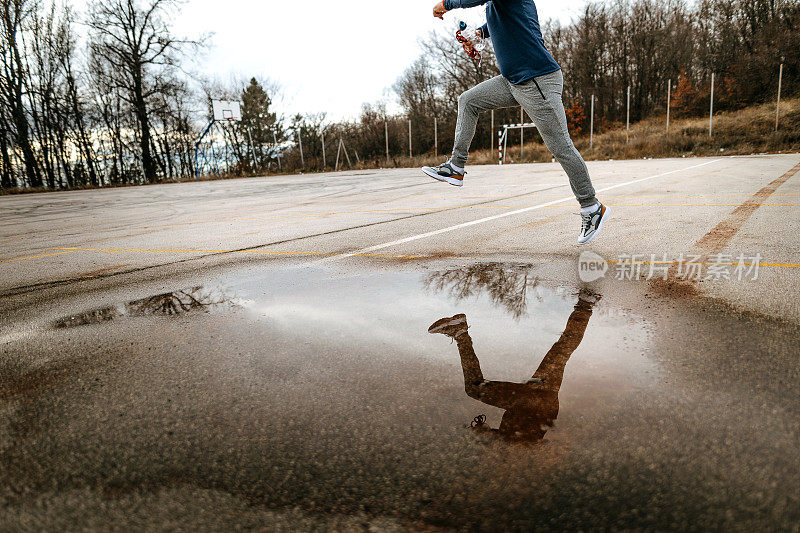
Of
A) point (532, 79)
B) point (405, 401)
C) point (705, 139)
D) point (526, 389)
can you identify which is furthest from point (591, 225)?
point (705, 139)

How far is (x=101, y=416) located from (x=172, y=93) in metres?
34.2

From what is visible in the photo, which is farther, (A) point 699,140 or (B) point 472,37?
(A) point 699,140

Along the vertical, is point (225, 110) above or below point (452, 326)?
above

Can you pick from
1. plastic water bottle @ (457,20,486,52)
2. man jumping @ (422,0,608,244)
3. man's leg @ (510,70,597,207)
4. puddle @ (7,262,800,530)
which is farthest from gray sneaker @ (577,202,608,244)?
plastic water bottle @ (457,20,486,52)

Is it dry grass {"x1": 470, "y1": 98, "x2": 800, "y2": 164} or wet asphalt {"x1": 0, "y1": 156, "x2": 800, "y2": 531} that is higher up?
dry grass {"x1": 470, "y1": 98, "x2": 800, "y2": 164}

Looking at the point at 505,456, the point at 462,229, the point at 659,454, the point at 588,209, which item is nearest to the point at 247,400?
the point at 505,456

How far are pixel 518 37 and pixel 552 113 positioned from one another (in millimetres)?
567

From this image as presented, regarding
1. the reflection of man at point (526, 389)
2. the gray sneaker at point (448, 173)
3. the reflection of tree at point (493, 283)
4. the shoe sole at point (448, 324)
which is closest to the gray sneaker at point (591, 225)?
the reflection of tree at point (493, 283)

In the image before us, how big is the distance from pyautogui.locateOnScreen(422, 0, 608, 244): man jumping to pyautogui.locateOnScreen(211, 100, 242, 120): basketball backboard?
100 feet

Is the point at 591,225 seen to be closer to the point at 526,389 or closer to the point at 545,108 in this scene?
the point at 545,108

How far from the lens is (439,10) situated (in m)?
3.60

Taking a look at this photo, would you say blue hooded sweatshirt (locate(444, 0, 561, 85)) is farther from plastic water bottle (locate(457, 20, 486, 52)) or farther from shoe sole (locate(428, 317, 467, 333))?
shoe sole (locate(428, 317, 467, 333))

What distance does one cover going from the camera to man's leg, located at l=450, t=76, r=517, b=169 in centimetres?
390

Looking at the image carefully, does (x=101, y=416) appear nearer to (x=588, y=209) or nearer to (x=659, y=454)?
(x=659, y=454)
